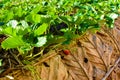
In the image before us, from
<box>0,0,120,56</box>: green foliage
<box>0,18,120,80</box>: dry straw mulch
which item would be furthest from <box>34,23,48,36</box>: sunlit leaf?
<box>0,18,120,80</box>: dry straw mulch

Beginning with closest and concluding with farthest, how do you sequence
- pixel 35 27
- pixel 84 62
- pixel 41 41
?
pixel 41 41 < pixel 35 27 < pixel 84 62

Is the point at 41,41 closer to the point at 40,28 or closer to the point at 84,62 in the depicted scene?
the point at 40,28

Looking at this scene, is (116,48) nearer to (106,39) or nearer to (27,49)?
(106,39)

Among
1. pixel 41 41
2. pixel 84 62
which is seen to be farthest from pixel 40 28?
pixel 84 62

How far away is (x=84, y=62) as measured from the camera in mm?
1335

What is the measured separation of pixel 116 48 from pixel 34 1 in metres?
0.92

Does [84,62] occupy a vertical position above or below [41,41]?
below

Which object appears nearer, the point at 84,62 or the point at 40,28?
the point at 40,28

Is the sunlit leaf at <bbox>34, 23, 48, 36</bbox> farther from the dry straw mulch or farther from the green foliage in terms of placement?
the dry straw mulch

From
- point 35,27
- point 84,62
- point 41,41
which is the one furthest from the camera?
point 84,62

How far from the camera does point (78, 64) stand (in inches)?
50.4

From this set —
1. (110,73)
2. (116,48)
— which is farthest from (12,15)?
(116,48)

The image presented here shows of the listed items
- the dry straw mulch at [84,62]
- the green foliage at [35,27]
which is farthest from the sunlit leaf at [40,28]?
the dry straw mulch at [84,62]

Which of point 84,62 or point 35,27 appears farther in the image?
point 84,62
